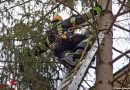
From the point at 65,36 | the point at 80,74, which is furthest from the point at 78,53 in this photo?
the point at 80,74

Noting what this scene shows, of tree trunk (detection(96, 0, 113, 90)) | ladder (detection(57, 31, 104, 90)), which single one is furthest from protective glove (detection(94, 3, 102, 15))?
ladder (detection(57, 31, 104, 90))

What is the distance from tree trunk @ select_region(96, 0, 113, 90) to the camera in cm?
511

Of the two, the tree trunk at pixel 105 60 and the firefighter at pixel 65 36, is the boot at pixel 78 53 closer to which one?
the firefighter at pixel 65 36

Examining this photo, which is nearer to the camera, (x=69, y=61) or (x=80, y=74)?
(x=80, y=74)

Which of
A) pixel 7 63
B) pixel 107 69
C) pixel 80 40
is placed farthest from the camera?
pixel 7 63

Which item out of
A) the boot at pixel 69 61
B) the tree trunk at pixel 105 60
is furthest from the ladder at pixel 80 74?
the boot at pixel 69 61

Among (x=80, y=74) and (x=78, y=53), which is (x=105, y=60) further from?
(x=80, y=74)

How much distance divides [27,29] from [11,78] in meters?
1.37

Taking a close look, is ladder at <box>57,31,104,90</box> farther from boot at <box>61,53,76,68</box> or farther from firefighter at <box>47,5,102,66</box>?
firefighter at <box>47,5,102,66</box>

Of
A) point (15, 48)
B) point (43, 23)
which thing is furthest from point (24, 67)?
point (43, 23)

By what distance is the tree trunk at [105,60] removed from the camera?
5113 millimetres

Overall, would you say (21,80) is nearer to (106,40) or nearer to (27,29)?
(27,29)

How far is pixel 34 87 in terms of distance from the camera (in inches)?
290

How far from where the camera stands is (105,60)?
17.5 feet
